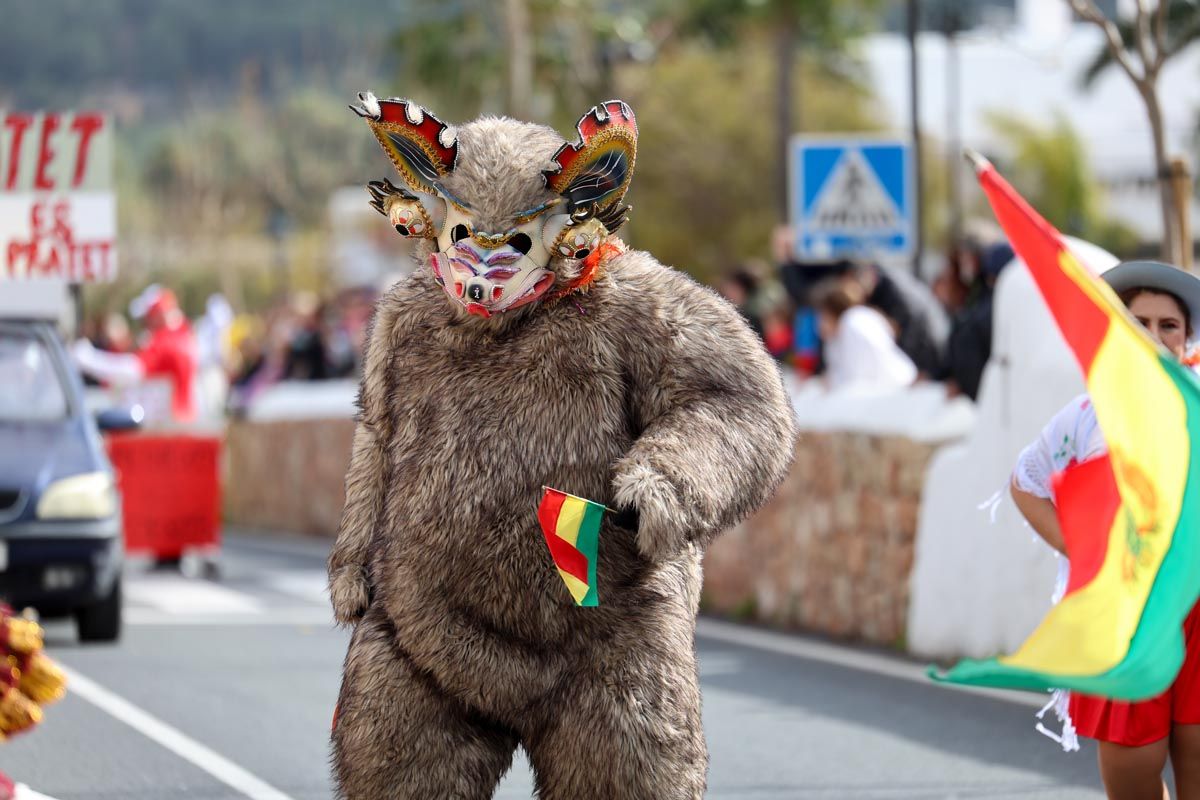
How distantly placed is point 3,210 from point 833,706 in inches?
230

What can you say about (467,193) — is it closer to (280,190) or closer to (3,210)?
(3,210)

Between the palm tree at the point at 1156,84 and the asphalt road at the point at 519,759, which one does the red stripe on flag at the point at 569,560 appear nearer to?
the asphalt road at the point at 519,759

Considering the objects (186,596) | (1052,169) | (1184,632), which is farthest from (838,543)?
(1052,169)

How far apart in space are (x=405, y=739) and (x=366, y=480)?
2.05 feet

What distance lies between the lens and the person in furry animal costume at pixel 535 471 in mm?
4629

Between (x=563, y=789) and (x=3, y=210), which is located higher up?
(x=3, y=210)

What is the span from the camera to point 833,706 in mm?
9031

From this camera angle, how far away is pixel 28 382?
1162cm

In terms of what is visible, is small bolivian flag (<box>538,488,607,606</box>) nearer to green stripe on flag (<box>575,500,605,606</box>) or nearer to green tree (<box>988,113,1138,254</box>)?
green stripe on flag (<box>575,500,605,606</box>)

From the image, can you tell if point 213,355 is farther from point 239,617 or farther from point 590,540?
point 590,540

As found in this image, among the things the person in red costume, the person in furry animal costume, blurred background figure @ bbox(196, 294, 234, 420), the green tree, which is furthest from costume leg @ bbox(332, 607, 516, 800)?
the green tree

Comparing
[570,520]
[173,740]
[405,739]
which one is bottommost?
[173,740]

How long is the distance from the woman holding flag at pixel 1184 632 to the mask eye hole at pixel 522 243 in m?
1.14

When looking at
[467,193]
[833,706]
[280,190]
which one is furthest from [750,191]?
[467,193]
